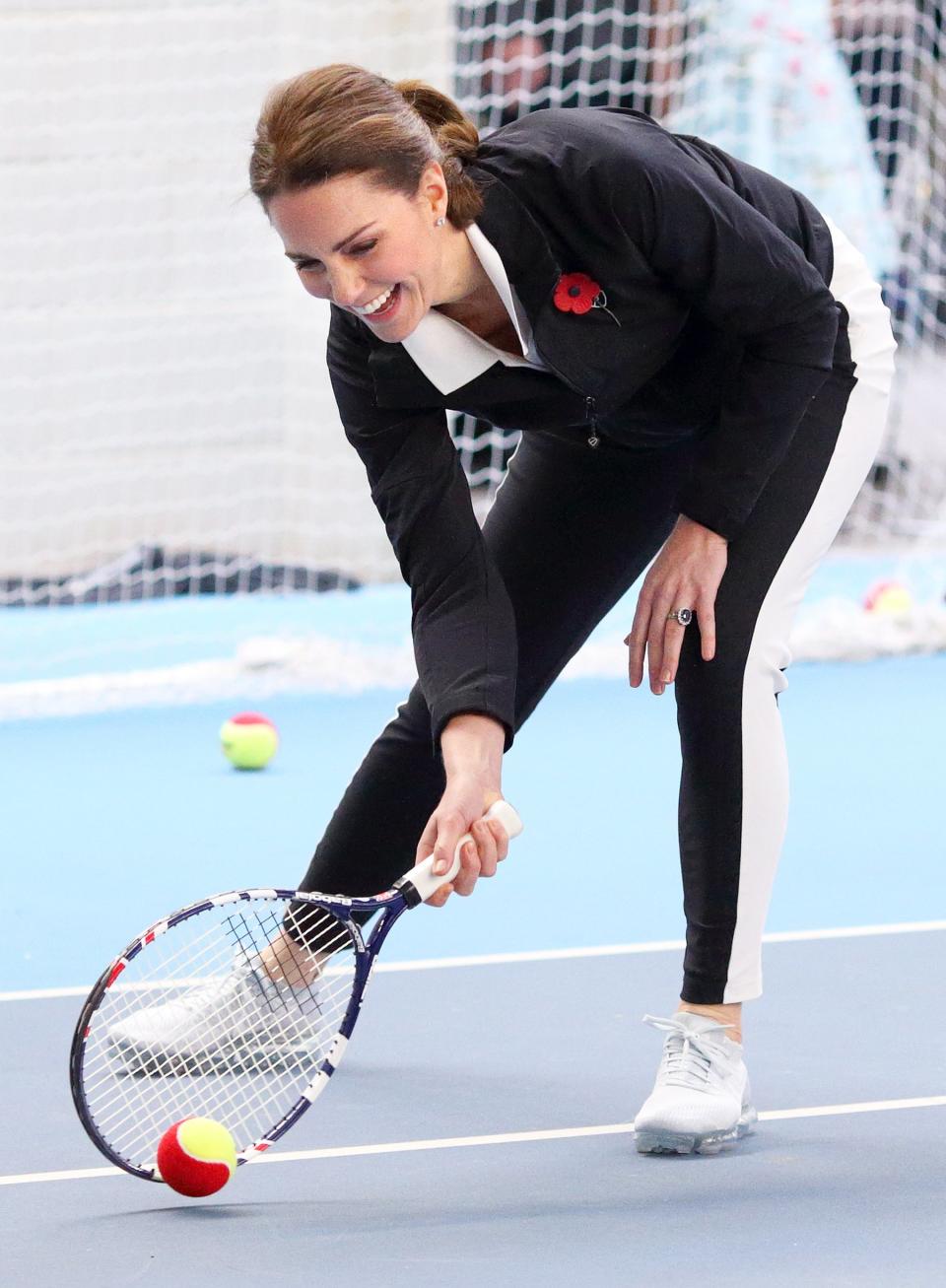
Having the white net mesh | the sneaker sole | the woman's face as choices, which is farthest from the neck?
the white net mesh

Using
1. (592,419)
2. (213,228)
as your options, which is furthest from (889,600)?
(592,419)

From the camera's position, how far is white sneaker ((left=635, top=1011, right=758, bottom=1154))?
215 centimetres

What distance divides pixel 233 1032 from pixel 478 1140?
0.32 metres

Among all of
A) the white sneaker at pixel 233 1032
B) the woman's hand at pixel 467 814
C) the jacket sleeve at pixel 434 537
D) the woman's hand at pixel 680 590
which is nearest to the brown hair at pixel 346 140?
the jacket sleeve at pixel 434 537

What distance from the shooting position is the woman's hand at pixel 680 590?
7.12ft

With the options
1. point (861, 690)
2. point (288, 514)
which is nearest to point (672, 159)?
point (861, 690)

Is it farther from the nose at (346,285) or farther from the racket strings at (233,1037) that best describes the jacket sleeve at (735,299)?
the racket strings at (233,1037)

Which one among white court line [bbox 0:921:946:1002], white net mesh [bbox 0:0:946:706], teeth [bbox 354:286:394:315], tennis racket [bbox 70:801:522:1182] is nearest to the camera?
teeth [bbox 354:286:394:315]

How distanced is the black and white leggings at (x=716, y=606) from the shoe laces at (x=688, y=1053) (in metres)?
0.04

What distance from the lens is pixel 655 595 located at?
220cm

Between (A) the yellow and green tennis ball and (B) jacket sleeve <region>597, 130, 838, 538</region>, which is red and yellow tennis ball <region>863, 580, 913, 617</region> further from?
(B) jacket sleeve <region>597, 130, 838, 538</region>

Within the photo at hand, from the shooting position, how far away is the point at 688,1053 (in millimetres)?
2219

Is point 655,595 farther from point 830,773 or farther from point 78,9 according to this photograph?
point 78,9

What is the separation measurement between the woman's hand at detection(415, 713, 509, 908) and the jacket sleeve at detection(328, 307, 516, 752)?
0.15 feet
